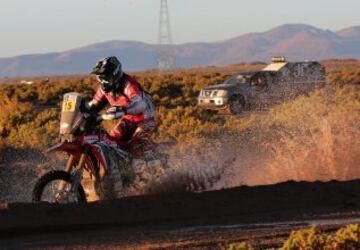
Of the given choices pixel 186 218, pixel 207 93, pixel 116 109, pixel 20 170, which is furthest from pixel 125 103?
pixel 207 93

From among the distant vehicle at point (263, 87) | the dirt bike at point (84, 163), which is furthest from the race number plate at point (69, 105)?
the distant vehicle at point (263, 87)

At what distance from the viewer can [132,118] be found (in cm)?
1126

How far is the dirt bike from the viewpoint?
33.6ft

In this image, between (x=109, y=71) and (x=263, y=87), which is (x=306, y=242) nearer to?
(x=109, y=71)

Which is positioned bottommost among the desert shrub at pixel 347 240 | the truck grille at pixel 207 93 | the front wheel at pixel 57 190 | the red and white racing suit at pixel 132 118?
the truck grille at pixel 207 93

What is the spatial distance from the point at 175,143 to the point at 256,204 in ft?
43.6

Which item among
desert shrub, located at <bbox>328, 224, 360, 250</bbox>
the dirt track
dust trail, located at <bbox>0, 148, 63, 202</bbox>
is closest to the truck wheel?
dust trail, located at <bbox>0, 148, 63, 202</bbox>

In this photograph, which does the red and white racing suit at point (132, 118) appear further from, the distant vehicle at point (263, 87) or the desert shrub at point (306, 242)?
the distant vehicle at point (263, 87)

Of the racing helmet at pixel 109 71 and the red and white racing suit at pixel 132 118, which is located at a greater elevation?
the racing helmet at pixel 109 71

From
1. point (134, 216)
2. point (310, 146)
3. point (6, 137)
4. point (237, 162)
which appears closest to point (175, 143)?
point (6, 137)

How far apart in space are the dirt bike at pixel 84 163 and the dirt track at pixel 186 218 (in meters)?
0.49

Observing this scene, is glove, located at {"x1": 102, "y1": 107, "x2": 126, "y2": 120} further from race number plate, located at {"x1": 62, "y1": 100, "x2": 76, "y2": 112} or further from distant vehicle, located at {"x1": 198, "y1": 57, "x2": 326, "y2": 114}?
distant vehicle, located at {"x1": 198, "y1": 57, "x2": 326, "y2": 114}

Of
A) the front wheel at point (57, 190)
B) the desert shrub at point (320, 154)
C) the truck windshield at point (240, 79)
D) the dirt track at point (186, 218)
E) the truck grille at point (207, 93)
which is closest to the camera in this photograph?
the dirt track at point (186, 218)

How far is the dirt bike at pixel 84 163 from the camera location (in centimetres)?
1023
